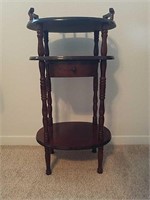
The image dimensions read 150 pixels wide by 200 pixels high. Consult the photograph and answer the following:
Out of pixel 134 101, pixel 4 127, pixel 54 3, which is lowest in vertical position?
pixel 4 127

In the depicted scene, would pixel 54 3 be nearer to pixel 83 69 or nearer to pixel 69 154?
pixel 83 69

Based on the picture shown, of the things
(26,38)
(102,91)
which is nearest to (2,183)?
(102,91)

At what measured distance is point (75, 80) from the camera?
1.42 metres

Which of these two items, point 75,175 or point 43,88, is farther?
point 75,175

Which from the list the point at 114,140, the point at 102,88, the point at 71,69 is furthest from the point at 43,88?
the point at 114,140

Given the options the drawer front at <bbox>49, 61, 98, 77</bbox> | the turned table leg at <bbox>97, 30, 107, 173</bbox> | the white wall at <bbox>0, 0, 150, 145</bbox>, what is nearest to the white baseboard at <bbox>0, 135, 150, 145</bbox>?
the white wall at <bbox>0, 0, 150, 145</bbox>

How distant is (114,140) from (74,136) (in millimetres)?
433

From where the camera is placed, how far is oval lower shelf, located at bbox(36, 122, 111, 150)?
3.51 feet

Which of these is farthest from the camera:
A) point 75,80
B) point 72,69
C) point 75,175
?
point 75,80

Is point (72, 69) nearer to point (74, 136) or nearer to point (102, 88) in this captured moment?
point (102, 88)

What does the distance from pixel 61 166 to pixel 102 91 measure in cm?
51

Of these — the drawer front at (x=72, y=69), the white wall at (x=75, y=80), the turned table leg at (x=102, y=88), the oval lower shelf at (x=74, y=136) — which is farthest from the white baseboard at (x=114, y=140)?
the drawer front at (x=72, y=69)

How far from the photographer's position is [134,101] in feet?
4.73

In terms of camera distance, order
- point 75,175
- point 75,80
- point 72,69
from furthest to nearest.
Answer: point 75,80
point 75,175
point 72,69
